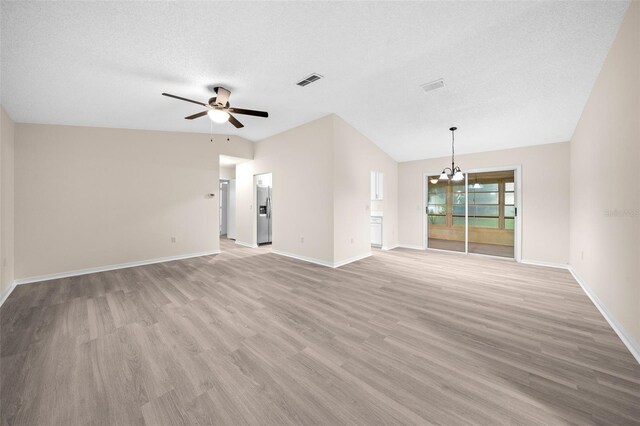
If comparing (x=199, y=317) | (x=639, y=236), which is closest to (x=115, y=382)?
(x=199, y=317)

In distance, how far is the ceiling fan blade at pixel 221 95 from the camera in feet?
11.0

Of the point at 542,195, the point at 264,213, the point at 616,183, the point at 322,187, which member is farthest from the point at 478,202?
the point at 264,213

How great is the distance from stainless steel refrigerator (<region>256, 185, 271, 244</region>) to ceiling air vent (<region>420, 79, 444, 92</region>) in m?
4.96

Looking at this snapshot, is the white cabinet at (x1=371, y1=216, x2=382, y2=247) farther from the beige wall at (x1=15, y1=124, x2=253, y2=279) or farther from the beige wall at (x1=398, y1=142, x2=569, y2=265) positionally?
the beige wall at (x1=15, y1=124, x2=253, y2=279)

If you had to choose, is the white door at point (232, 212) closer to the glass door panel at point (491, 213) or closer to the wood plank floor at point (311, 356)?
the wood plank floor at point (311, 356)

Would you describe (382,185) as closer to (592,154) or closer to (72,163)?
(592,154)

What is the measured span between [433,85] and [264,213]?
5.36 metres

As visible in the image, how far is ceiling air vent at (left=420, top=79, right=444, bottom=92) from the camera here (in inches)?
132

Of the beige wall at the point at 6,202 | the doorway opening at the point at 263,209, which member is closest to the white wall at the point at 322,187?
the doorway opening at the point at 263,209

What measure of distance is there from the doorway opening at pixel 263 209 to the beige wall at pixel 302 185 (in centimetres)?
26

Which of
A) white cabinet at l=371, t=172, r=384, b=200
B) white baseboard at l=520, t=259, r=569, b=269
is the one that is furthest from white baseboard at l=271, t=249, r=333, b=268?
white baseboard at l=520, t=259, r=569, b=269

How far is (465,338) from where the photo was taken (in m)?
2.30

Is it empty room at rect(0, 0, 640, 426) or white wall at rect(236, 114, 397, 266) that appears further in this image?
white wall at rect(236, 114, 397, 266)

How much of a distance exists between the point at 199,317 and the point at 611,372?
12.1 feet
